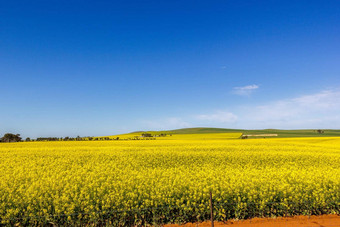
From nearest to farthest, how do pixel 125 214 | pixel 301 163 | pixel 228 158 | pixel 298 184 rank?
pixel 125 214 → pixel 298 184 → pixel 301 163 → pixel 228 158

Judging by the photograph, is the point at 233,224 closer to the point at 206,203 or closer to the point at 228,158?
the point at 206,203

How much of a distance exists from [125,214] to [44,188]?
156 inches

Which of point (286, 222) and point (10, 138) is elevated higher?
point (10, 138)

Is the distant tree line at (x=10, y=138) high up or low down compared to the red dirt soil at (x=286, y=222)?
up

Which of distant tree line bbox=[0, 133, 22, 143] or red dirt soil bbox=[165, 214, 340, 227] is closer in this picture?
red dirt soil bbox=[165, 214, 340, 227]

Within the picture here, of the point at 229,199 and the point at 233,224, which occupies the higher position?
the point at 229,199

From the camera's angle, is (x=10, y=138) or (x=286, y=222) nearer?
(x=286, y=222)

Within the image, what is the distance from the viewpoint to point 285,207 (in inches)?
320

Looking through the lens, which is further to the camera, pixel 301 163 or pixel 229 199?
pixel 301 163

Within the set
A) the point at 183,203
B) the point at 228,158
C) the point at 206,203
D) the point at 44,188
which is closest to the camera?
the point at 206,203

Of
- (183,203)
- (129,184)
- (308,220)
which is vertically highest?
(129,184)

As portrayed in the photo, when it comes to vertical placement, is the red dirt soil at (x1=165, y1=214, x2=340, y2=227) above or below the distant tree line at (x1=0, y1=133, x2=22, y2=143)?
below

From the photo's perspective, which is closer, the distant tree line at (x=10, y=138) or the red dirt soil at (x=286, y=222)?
the red dirt soil at (x=286, y=222)

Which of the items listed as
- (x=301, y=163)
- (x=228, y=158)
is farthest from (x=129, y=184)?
(x=301, y=163)
